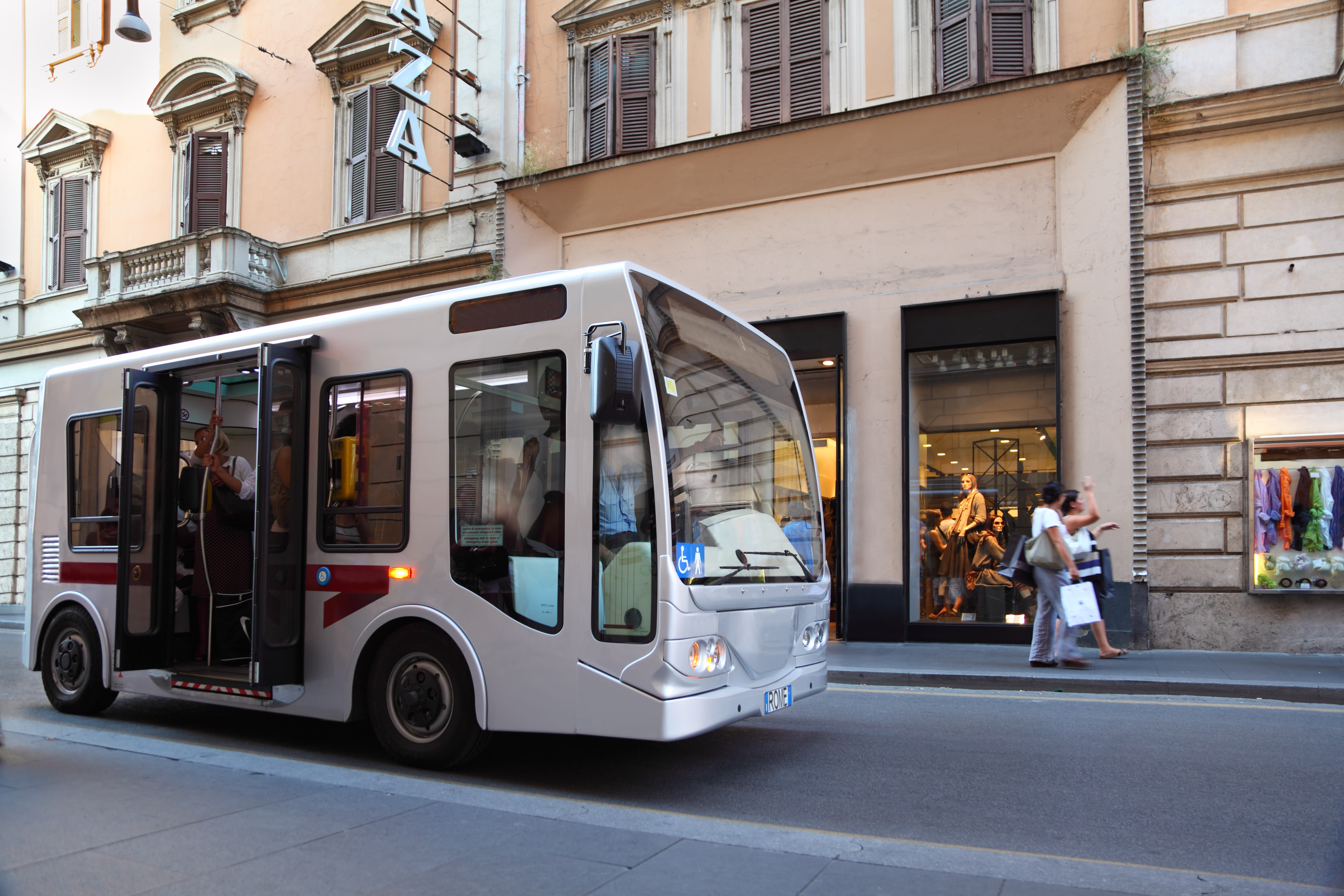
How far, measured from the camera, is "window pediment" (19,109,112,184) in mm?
21344

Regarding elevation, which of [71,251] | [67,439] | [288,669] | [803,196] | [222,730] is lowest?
[222,730]

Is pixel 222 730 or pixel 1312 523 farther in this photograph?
pixel 1312 523

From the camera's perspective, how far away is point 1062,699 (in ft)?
26.7

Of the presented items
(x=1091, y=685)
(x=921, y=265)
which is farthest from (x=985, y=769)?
(x=921, y=265)

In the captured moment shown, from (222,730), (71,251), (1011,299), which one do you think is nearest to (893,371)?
(1011,299)

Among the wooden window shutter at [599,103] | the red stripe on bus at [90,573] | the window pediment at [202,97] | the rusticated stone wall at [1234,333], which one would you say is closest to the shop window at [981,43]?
the rusticated stone wall at [1234,333]

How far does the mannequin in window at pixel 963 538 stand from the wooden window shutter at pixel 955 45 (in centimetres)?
505

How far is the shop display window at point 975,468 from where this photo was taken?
39.5 feet

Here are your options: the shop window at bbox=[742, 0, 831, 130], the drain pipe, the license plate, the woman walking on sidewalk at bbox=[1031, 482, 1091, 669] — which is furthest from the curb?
the drain pipe

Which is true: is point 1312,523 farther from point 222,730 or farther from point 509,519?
point 222,730

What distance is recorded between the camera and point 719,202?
1396 centimetres

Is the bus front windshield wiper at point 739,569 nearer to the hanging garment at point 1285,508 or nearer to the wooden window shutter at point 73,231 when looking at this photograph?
the hanging garment at point 1285,508

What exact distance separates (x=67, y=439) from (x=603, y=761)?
5213 mm

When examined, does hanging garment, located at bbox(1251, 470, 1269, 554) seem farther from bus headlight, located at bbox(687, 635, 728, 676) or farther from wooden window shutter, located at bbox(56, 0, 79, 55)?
wooden window shutter, located at bbox(56, 0, 79, 55)
